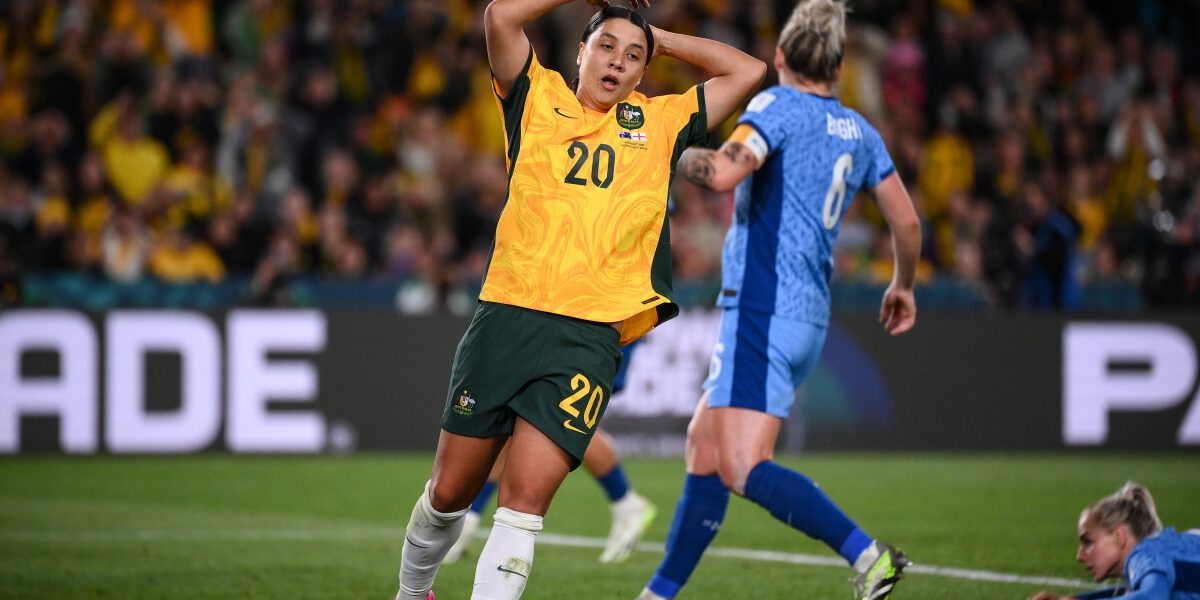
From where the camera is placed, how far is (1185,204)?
1562 cm

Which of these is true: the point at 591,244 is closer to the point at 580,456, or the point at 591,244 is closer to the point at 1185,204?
the point at 580,456

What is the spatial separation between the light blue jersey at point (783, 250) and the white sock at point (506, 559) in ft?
4.02

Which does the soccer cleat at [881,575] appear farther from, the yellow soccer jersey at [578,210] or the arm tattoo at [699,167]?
the arm tattoo at [699,167]

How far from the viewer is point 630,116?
484 centimetres

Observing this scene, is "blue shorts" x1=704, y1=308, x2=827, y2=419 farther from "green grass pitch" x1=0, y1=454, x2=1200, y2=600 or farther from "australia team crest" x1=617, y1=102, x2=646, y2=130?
"green grass pitch" x1=0, y1=454, x2=1200, y2=600

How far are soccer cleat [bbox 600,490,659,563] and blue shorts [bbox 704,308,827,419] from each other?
226 centimetres

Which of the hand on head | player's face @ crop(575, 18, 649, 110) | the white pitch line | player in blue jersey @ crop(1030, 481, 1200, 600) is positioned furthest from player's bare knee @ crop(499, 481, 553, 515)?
the white pitch line

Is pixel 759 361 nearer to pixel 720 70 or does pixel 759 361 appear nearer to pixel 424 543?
pixel 720 70

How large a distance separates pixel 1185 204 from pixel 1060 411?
348cm


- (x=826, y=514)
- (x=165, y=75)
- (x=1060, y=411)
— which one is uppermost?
(x=165, y=75)

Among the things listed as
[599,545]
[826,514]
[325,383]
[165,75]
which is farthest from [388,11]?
[826,514]

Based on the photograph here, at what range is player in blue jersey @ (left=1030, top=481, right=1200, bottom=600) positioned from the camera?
4.50 m

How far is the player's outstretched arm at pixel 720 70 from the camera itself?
5051 millimetres

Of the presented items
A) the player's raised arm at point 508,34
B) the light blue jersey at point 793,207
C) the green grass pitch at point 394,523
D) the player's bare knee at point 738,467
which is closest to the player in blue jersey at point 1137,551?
the player's bare knee at point 738,467
